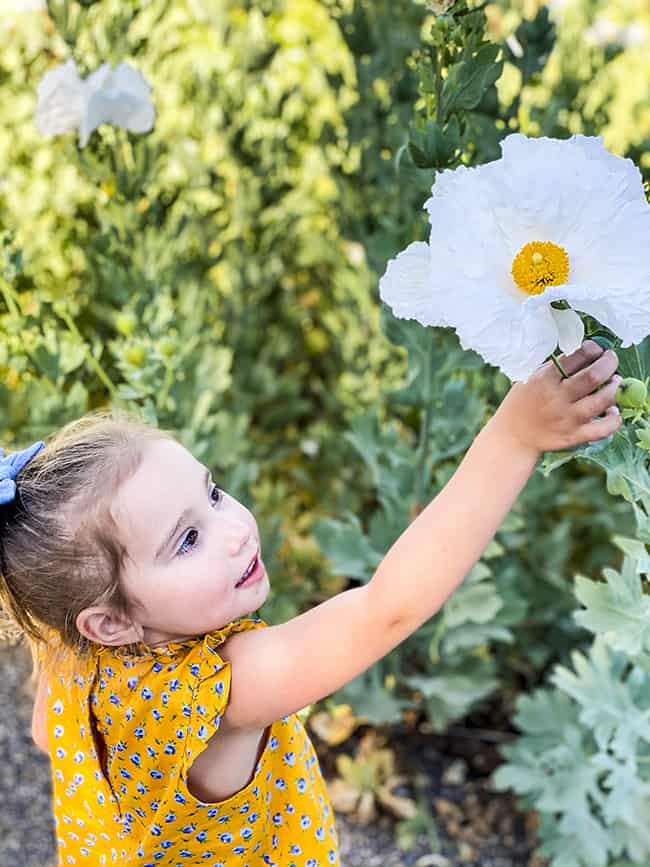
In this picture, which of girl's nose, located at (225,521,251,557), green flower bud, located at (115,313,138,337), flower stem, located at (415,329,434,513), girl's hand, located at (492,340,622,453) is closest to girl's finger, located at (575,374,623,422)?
girl's hand, located at (492,340,622,453)

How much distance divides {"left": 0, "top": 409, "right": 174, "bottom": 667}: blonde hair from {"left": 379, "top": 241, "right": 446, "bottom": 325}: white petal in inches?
11.9

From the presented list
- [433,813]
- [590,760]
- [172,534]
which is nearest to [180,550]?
[172,534]

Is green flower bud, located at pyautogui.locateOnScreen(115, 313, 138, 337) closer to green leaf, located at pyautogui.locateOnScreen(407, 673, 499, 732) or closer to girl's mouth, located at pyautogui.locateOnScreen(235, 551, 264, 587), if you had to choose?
girl's mouth, located at pyautogui.locateOnScreen(235, 551, 264, 587)

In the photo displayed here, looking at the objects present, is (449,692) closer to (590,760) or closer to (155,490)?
(590,760)

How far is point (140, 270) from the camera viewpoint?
5.57 ft

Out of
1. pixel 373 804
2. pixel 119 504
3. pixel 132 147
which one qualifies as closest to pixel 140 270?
pixel 132 147

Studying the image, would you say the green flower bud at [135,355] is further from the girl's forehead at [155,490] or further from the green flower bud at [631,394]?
the green flower bud at [631,394]

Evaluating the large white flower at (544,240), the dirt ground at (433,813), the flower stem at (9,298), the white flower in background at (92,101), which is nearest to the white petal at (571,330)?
the large white flower at (544,240)

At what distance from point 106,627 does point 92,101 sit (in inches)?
33.4

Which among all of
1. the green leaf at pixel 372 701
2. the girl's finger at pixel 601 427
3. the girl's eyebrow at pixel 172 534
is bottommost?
the green leaf at pixel 372 701

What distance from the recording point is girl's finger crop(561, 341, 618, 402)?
79cm

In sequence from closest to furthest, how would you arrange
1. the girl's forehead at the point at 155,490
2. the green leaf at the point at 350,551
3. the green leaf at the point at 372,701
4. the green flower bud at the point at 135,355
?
1. the girl's forehead at the point at 155,490
2. the green flower bud at the point at 135,355
3. the green leaf at the point at 350,551
4. the green leaf at the point at 372,701

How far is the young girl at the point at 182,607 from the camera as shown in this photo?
89 cm

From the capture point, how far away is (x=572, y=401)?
808 mm
